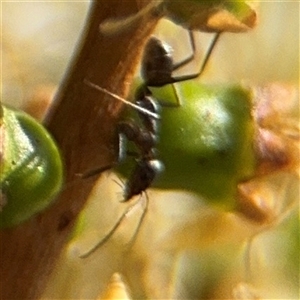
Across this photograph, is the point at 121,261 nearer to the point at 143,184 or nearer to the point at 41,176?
the point at 143,184

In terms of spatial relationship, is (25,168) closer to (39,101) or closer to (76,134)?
(76,134)

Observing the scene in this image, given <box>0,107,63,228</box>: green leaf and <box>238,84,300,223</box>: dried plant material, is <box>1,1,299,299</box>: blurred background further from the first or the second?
<box>0,107,63,228</box>: green leaf

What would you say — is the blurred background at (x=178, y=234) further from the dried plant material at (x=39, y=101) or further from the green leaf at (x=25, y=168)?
the green leaf at (x=25, y=168)

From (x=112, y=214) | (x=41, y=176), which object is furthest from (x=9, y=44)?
(x=41, y=176)

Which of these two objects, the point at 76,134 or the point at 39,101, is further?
the point at 39,101

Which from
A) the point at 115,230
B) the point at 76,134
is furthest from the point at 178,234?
the point at 76,134

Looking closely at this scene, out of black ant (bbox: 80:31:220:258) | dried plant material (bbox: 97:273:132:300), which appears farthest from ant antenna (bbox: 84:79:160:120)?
dried plant material (bbox: 97:273:132:300)
